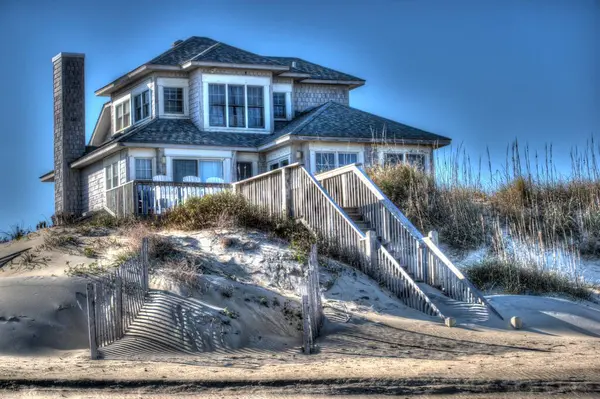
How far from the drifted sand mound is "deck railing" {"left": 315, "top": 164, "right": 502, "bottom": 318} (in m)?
6.84

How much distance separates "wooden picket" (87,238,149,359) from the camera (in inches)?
587

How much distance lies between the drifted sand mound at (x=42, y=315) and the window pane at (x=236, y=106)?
53.7 feet

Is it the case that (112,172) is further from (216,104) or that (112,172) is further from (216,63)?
(216,63)

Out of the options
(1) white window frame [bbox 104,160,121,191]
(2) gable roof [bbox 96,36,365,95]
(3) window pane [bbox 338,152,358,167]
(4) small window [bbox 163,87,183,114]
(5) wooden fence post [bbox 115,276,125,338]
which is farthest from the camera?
(4) small window [bbox 163,87,183,114]

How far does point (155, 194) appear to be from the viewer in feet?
85.6

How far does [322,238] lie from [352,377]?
9198mm

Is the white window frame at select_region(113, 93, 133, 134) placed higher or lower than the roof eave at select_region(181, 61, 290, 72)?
lower

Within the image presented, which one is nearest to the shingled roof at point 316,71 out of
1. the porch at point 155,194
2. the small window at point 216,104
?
the small window at point 216,104

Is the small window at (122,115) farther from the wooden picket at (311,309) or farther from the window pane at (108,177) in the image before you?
the wooden picket at (311,309)

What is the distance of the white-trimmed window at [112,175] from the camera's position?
1263 inches

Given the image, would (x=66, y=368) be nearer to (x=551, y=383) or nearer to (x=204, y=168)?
(x=551, y=383)

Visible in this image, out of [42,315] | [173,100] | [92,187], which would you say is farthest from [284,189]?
[92,187]

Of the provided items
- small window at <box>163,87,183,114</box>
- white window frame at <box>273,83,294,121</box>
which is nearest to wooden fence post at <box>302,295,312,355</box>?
small window at <box>163,87,183,114</box>

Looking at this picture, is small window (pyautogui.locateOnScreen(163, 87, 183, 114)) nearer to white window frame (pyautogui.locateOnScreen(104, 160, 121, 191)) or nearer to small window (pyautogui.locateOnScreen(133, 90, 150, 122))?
small window (pyautogui.locateOnScreen(133, 90, 150, 122))
